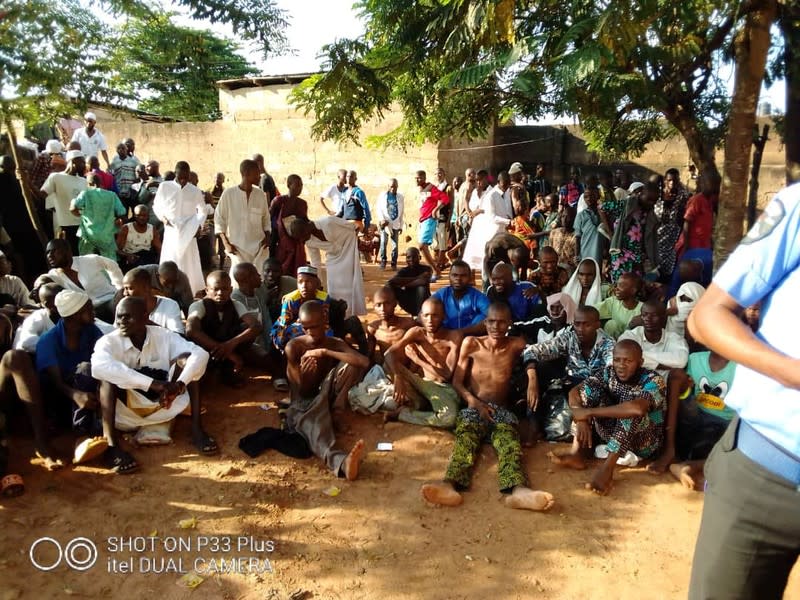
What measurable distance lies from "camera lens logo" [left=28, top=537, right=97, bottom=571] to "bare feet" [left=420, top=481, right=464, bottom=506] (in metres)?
1.81

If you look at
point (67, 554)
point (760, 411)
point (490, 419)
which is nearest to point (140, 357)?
point (67, 554)

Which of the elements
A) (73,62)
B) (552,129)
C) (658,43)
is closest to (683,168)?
(552,129)

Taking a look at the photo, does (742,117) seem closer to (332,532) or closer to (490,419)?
(490,419)

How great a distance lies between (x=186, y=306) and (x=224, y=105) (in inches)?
373

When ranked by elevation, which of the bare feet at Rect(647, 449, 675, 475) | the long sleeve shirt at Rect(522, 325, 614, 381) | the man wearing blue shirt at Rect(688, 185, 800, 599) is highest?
the man wearing blue shirt at Rect(688, 185, 800, 599)

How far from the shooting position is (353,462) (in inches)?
148

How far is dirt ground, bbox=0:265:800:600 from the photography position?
2928 millimetres

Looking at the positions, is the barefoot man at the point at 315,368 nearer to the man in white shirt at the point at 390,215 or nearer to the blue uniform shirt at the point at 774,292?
the blue uniform shirt at the point at 774,292

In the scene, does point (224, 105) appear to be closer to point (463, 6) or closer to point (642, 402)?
point (463, 6)

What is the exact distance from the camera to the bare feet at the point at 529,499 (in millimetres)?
3406

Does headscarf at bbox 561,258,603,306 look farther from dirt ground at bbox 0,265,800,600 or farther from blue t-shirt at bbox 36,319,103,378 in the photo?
blue t-shirt at bbox 36,319,103,378

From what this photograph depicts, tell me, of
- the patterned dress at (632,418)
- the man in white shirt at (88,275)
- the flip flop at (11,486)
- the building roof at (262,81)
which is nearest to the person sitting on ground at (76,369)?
the flip flop at (11,486)

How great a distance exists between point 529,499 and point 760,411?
7.35 ft

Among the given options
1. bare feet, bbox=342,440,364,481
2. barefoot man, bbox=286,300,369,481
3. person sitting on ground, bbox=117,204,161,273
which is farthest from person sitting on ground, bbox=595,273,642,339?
person sitting on ground, bbox=117,204,161,273
